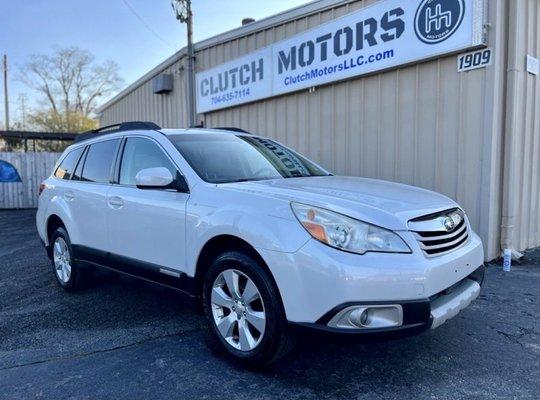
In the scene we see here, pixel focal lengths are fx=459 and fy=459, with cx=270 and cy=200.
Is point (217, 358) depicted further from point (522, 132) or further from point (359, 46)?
point (359, 46)

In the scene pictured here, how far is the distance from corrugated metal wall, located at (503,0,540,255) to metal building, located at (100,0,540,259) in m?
0.01

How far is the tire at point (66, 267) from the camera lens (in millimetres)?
4996

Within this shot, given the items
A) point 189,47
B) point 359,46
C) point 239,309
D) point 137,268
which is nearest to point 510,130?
point 359,46

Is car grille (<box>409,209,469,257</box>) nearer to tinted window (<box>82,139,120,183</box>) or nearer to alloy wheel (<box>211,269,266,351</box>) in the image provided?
alloy wheel (<box>211,269,266,351</box>)

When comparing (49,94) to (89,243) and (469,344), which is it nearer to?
(89,243)

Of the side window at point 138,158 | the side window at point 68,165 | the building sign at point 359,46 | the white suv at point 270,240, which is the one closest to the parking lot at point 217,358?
the white suv at point 270,240

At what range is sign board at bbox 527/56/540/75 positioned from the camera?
6.15 metres

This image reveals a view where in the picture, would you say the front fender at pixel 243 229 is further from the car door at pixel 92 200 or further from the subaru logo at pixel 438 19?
the subaru logo at pixel 438 19

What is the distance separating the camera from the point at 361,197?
3.06 meters

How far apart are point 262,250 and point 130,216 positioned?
63.6 inches

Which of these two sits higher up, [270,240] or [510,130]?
[510,130]

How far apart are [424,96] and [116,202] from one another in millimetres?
4464

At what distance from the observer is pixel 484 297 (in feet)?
15.3

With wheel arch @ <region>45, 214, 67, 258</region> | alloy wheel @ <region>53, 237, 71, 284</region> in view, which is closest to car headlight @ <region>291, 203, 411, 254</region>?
alloy wheel @ <region>53, 237, 71, 284</region>
